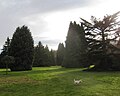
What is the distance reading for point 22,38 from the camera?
184ft

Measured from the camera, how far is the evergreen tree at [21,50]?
5488 centimetres

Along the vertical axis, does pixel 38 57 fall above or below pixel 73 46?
below

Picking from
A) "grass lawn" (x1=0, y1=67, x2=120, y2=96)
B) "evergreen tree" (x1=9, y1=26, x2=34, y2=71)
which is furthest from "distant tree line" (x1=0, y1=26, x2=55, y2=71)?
"grass lawn" (x1=0, y1=67, x2=120, y2=96)

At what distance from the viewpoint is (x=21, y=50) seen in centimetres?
5531

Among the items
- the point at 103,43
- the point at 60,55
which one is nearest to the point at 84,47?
the point at 103,43

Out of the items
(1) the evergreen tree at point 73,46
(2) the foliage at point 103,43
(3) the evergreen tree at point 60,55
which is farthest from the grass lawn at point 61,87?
(3) the evergreen tree at point 60,55

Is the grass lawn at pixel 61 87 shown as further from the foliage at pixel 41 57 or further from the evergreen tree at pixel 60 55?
the evergreen tree at pixel 60 55

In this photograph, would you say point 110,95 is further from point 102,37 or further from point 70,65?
point 70,65

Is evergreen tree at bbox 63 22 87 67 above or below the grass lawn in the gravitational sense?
above

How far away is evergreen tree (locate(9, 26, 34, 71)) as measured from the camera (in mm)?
54875

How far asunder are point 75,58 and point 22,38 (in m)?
13.9

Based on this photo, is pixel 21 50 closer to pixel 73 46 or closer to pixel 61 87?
pixel 73 46

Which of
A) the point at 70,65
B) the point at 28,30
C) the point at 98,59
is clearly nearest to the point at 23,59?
the point at 28,30

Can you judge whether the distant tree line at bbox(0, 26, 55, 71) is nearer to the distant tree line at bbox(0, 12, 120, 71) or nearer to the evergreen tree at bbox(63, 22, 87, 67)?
the distant tree line at bbox(0, 12, 120, 71)
